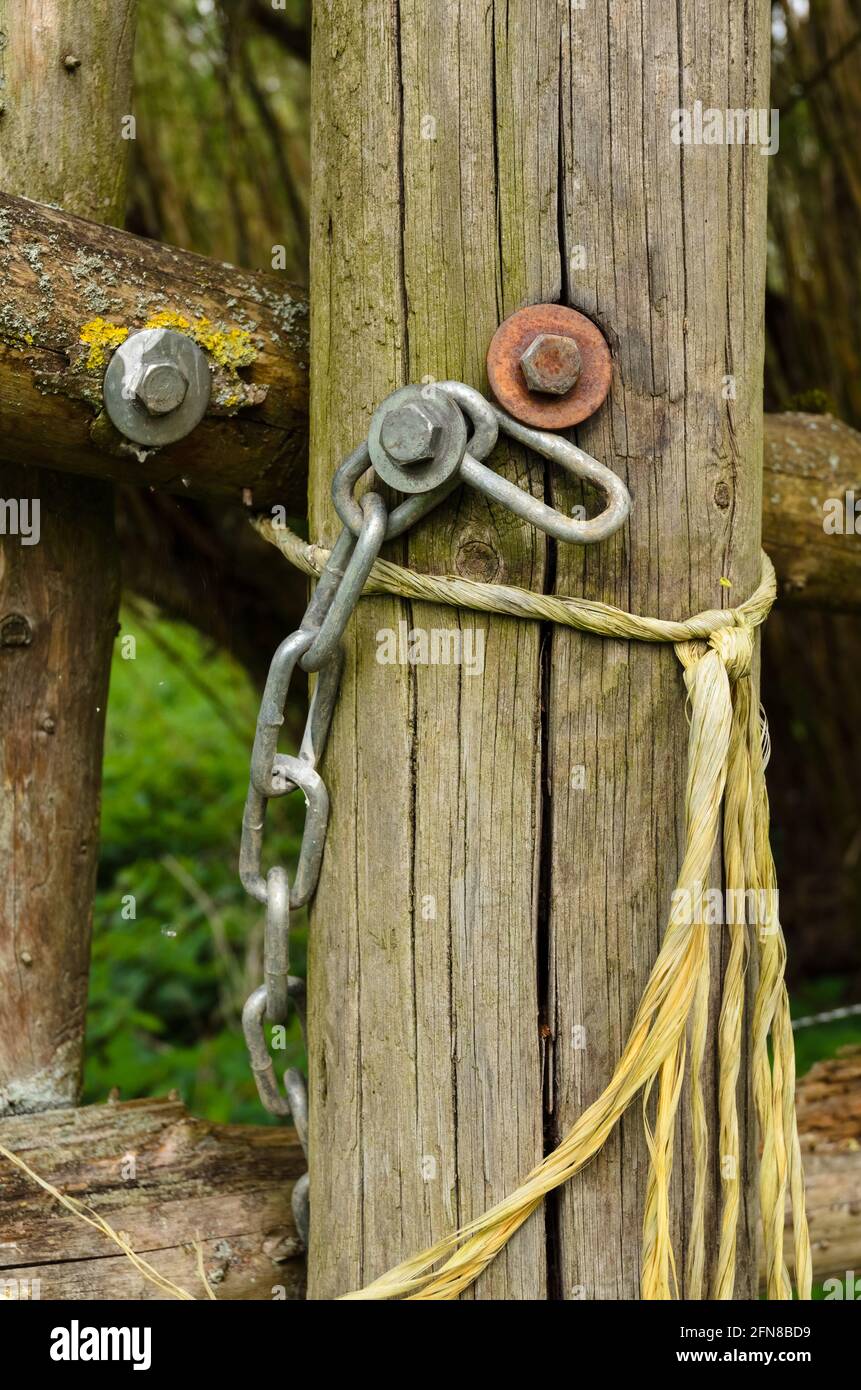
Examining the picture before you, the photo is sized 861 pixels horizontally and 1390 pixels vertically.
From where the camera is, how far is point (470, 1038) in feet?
3.69

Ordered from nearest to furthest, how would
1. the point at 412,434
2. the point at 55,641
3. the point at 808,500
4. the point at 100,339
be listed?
the point at 412,434
the point at 100,339
the point at 55,641
the point at 808,500

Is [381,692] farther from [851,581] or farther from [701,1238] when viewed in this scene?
[851,581]

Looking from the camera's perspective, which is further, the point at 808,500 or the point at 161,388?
the point at 808,500

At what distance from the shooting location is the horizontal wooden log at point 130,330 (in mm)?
1154

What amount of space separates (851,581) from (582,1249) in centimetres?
121

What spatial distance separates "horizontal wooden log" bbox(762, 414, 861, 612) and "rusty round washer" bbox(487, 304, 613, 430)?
29.7 inches

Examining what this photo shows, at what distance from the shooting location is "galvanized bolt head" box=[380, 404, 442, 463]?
104 centimetres

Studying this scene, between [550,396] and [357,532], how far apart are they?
20cm

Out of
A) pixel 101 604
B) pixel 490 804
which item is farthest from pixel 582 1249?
pixel 101 604

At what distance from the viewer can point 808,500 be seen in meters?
1.83

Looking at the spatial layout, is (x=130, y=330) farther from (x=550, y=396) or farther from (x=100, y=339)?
(x=550, y=396)

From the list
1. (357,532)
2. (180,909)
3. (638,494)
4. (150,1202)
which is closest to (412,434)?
(357,532)

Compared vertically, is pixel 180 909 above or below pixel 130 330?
below

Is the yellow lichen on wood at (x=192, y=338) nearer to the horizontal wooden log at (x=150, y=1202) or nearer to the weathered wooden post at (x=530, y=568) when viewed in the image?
the weathered wooden post at (x=530, y=568)
